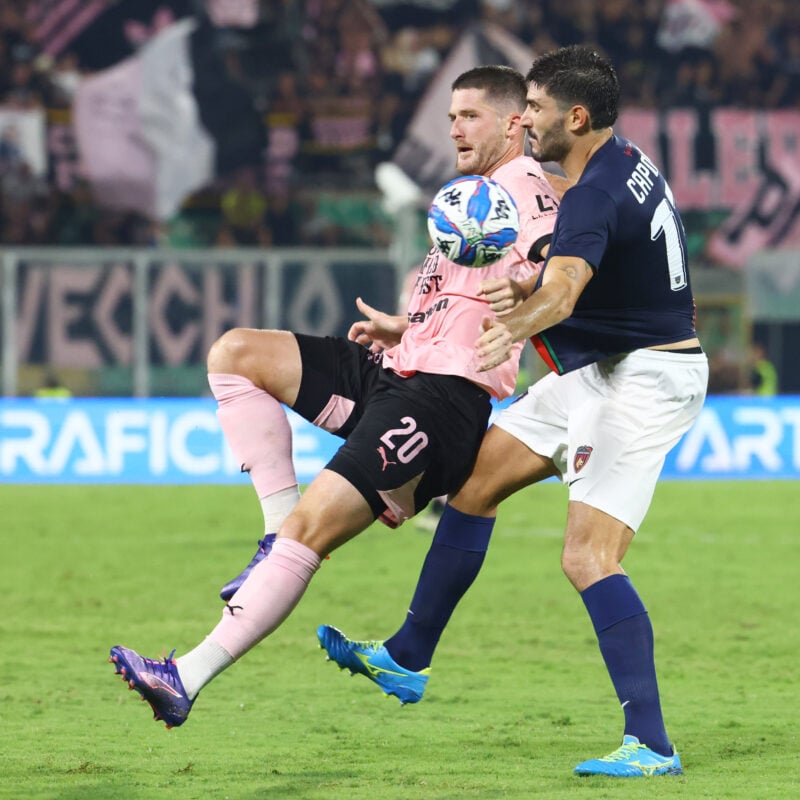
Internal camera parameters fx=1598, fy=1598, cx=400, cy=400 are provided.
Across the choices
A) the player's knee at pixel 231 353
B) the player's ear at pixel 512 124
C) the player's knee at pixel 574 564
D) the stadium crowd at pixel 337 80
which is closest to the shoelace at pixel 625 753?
the player's knee at pixel 574 564

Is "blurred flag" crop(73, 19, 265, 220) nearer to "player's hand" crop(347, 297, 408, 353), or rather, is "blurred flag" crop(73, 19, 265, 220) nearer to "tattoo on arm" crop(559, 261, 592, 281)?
"player's hand" crop(347, 297, 408, 353)

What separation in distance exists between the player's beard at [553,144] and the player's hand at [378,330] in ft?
2.46

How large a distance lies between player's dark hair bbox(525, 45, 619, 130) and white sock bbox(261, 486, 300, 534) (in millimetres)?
1504

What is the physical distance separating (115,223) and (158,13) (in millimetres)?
3236

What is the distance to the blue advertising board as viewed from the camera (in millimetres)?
14930

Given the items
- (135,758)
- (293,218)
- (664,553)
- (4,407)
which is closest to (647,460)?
(135,758)

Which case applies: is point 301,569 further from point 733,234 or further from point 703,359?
point 733,234

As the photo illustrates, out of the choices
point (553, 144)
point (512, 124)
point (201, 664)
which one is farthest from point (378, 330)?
point (201, 664)

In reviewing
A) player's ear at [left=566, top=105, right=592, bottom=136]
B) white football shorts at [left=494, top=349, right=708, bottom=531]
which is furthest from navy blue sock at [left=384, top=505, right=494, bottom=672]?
player's ear at [left=566, top=105, right=592, bottom=136]

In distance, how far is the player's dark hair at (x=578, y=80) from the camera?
4.70 metres

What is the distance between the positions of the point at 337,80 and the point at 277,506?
17.4 metres

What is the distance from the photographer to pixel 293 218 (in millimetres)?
20688

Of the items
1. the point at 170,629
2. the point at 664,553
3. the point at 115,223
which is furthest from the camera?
the point at 115,223

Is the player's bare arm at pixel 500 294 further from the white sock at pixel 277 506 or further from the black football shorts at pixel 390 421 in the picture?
the white sock at pixel 277 506
